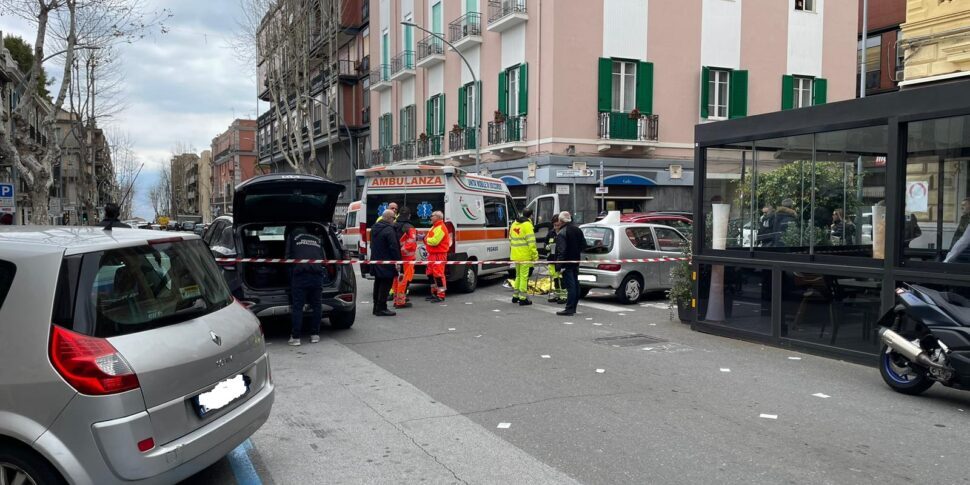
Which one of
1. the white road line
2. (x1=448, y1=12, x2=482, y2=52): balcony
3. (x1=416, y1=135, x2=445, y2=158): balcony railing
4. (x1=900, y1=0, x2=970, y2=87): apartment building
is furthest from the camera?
(x1=416, y1=135, x2=445, y2=158): balcony railing

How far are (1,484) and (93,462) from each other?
473mm

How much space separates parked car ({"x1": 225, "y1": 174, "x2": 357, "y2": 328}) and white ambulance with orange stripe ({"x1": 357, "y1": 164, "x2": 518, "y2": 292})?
156 inches

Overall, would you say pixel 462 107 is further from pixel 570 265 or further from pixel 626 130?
pixel 570 265

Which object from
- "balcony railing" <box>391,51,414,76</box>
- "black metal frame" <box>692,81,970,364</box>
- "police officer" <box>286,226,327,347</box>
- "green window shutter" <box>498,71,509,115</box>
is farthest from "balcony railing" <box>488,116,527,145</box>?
"police officer" <box>286,226,327,347</box>

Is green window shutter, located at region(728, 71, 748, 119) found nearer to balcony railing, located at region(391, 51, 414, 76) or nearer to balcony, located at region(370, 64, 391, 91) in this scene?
balcony railing, located at region(391, 51, 414, 76)

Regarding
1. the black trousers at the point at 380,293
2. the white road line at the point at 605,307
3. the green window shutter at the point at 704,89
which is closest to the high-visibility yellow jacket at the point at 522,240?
the white road line at the point at 605,307

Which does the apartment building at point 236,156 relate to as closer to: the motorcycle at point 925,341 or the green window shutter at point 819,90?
the green window shutter at point 819,90

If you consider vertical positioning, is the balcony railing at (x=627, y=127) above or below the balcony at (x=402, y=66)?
below

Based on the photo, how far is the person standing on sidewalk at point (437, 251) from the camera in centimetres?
1314

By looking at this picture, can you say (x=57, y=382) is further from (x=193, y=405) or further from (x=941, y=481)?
(x=941, y=481)

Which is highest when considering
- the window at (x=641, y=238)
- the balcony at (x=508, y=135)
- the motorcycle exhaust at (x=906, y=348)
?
the balcony at (x=508, y=135)

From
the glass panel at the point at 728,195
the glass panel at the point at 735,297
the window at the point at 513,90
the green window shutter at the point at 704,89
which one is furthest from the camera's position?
the green window shutter at the point at 704,89

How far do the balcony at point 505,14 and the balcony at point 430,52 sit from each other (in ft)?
15.6

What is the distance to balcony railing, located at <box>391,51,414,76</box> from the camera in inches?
1353
